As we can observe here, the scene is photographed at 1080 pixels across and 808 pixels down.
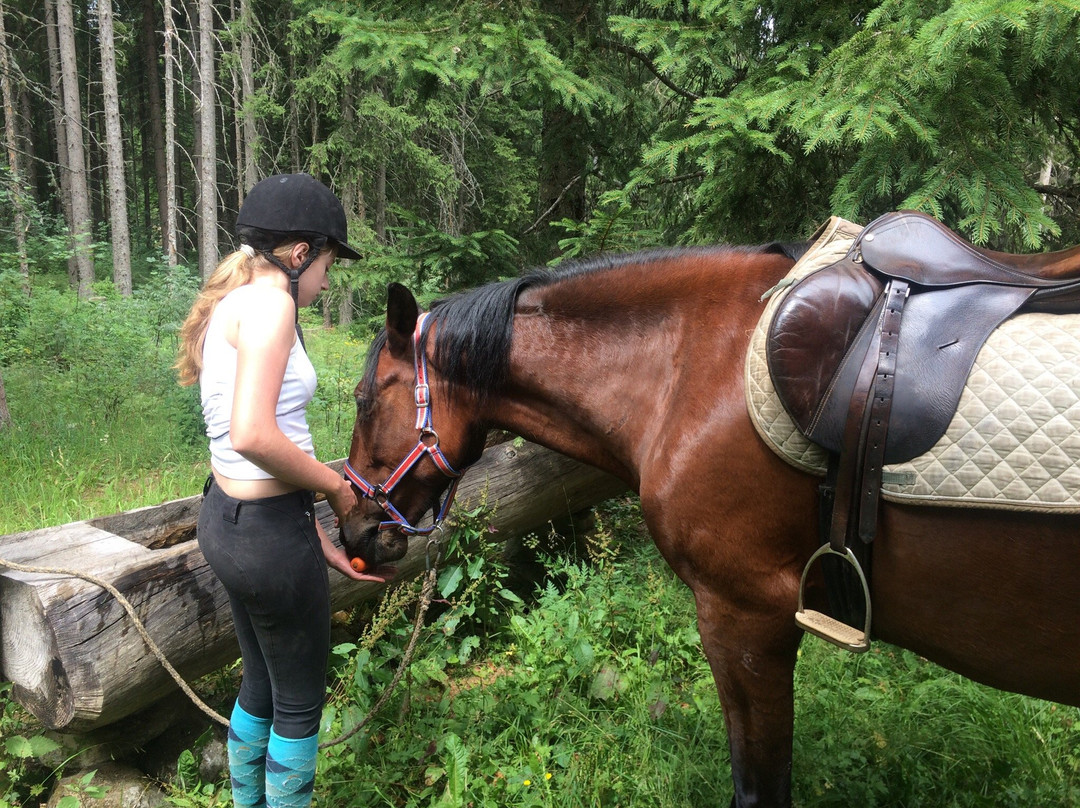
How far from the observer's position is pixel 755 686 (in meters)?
1.91

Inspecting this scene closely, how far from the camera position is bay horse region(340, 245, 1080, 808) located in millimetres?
1564

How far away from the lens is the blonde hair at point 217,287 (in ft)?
6.28

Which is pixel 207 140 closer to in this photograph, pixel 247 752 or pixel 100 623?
pixel 100 623

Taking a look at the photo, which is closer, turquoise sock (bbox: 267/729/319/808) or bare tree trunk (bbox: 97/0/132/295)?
turquoise sock (bbox: 267/729/319/808)

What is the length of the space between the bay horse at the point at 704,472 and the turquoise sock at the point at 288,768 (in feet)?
2.04

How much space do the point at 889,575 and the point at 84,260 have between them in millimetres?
17637

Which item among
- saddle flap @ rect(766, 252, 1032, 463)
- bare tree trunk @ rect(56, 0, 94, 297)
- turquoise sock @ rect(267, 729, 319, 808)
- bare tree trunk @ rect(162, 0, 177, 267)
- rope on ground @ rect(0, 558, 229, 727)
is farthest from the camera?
bare tree trunk @ rect(56, 0, 94, 297)

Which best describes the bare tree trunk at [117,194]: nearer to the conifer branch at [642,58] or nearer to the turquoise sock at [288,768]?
the conifer branch at [642,58]

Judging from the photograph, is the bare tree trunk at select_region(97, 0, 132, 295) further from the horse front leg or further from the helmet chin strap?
the horse front leg

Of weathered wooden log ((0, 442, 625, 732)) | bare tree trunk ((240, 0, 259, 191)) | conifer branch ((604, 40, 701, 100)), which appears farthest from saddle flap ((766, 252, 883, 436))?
bare tree trunk ((240, 0, 259, 191))

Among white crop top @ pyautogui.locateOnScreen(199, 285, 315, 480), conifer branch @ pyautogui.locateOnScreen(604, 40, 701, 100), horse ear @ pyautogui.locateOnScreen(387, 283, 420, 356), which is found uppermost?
conifer branch @ pyautogui.locateOnScreen(604, 40, 701, 100)

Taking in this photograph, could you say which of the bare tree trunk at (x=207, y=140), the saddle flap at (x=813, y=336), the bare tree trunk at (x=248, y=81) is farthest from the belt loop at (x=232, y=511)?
the bare tree trunk at (x=207, y=140)

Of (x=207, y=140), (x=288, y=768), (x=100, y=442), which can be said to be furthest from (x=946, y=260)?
(x=207, y=140)

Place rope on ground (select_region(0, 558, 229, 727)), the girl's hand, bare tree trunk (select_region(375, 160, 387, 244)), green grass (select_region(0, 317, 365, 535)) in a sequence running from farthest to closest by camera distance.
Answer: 1. bare tree trunk (select_region(375, 160, 387, 244))
2. green grass (select_region(0, 317, 365, 535))
3. the girl's hand
4. rope on ground (select_region(0, 558, 229, 727))
